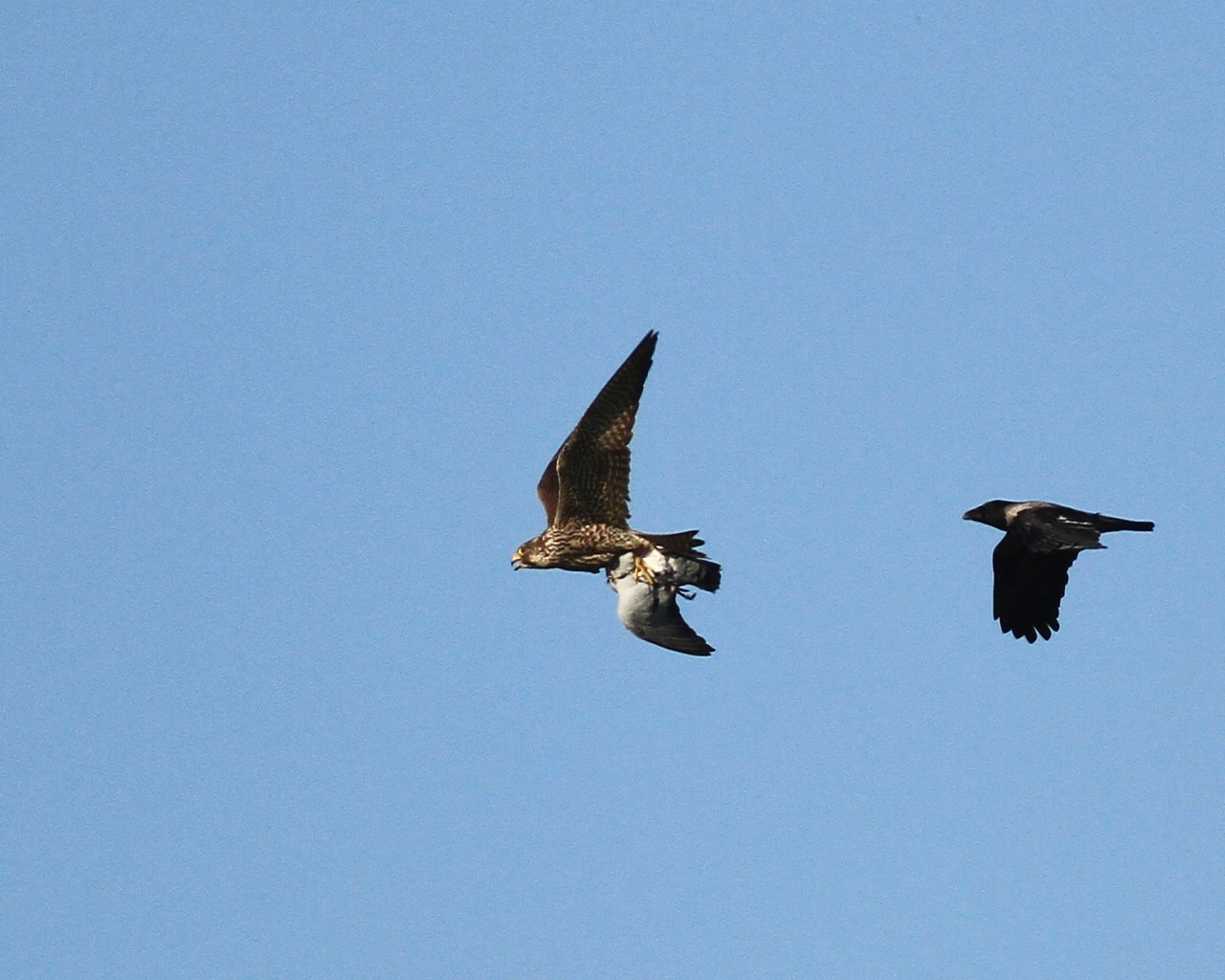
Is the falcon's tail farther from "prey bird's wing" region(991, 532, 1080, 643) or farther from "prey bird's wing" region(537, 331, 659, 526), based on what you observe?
"prey bird's wing" region(991, 532, 1080, 643)

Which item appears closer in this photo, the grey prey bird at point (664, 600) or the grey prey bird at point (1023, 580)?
the grey prey bird at point (664, 600)

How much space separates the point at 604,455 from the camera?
14.7 metres

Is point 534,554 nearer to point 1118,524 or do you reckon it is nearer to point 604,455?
point 604,455

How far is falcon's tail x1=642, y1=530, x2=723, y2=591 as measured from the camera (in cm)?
1462

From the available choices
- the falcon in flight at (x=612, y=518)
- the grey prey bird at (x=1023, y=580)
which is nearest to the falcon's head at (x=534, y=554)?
the falcon in flight at (x=612, y=518)

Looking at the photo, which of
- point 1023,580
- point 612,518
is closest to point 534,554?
point 612,518

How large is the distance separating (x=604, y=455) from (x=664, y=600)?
122cm

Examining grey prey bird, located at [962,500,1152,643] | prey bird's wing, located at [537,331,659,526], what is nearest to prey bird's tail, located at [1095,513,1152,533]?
grey prey bird, located at [962,500,1152,643]

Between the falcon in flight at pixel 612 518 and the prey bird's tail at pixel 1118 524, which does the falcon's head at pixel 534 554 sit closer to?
the falcon in flight at pixel 612 518

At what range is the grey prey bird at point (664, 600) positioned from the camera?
14664 mm

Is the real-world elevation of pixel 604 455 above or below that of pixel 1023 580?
above

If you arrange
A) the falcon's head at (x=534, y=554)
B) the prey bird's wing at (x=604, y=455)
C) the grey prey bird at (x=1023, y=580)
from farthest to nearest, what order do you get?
the grey prey bird at (x=1023, y=580) → the falcon's head at (x=534, y=554) → the prey bird's wing at (x=604, y=455)

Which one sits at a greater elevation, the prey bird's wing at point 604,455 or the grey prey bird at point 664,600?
the prey bird's wing at point 604,455

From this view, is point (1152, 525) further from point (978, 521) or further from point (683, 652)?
point (683, 652)
